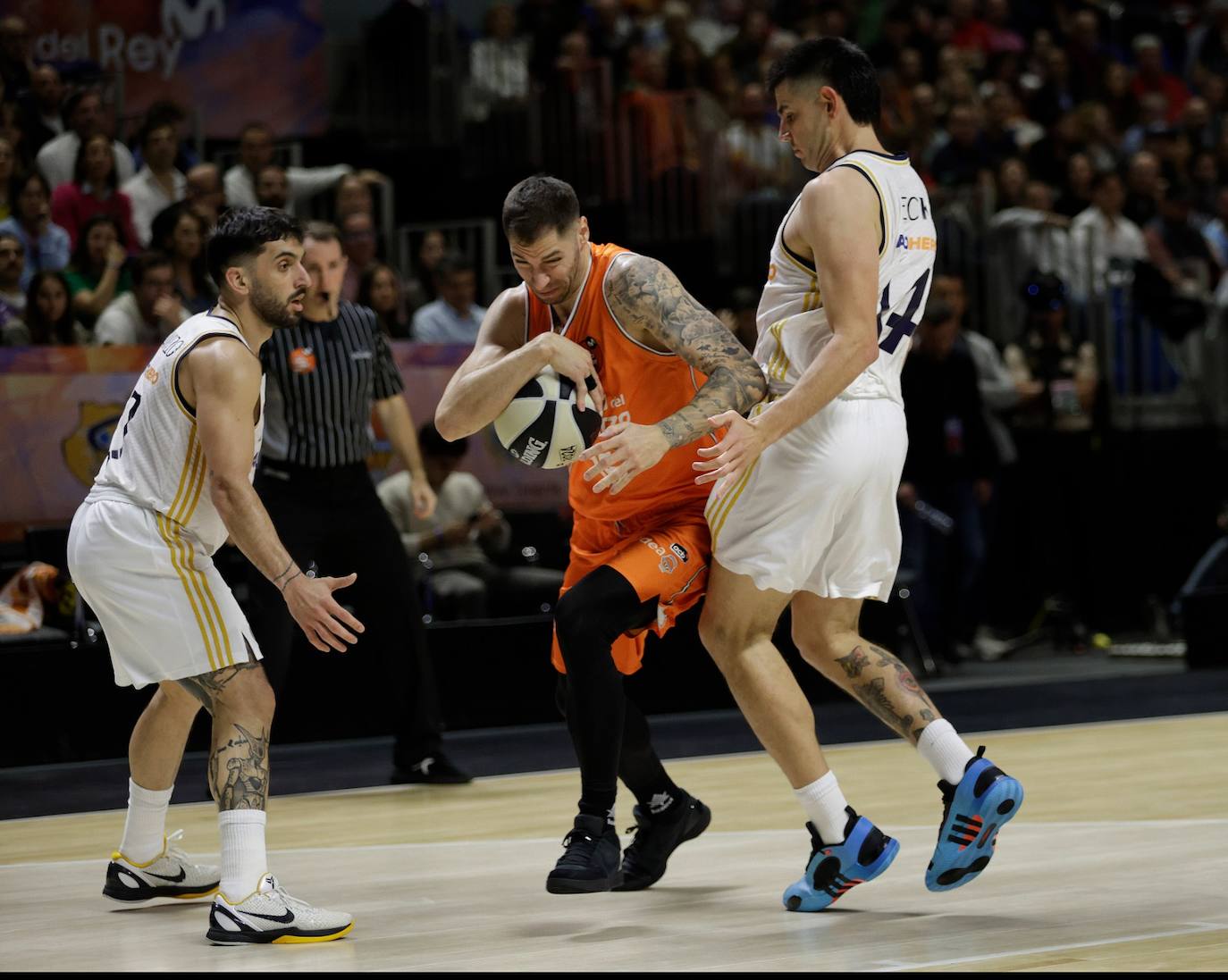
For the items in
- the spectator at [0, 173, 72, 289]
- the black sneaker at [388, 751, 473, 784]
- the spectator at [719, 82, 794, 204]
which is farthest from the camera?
the spectator at [719, 82, 794, 204]

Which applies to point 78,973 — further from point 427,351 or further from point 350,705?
point 427,351

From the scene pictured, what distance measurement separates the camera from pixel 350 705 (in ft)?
26.5

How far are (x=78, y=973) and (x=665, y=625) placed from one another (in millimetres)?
1575

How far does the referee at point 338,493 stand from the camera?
6691 mm

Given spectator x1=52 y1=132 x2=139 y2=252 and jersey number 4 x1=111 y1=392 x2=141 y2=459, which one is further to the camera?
spectator x1=52 y1=132 x2=139 y2=252

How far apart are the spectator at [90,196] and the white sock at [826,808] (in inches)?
251

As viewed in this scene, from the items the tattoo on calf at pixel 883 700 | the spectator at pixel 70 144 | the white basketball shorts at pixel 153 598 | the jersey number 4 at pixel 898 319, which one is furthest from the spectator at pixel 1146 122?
the white basketball shorts at pixel 153 598

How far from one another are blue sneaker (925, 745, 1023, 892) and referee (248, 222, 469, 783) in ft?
9.69

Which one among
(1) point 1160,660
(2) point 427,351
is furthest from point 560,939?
(1) point 1160,660

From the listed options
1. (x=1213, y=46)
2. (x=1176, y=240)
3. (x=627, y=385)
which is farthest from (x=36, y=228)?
(x=1213, y=46)

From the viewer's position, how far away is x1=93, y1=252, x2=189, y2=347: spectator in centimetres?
851

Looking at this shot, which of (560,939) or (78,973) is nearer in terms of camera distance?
(78,973)

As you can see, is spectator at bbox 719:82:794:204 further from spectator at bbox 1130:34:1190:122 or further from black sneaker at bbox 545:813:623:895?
black sneaker at bbox 545:813:623:895

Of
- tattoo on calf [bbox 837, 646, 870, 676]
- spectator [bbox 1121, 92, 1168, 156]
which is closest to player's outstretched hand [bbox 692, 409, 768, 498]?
tattoo on calf [bbox 837, 646, 870, 676]
